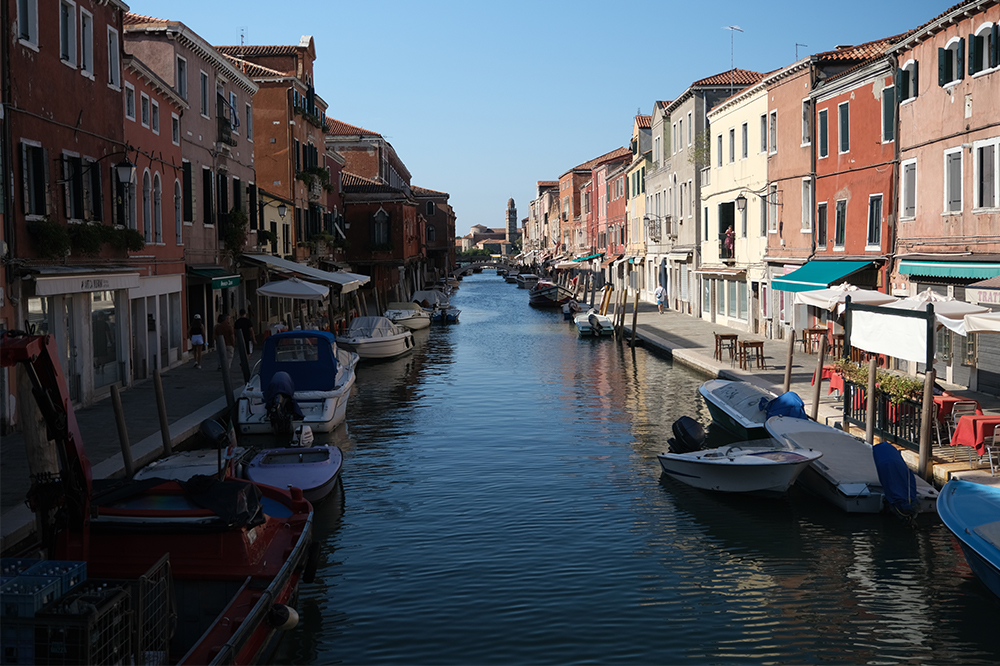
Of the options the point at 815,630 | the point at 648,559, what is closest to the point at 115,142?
the point at 648,559

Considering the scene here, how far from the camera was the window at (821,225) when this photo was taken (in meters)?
27.3

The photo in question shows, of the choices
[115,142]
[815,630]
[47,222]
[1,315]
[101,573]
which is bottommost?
[815,630]

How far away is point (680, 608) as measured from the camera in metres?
9.91

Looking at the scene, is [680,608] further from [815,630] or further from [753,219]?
[753,219]

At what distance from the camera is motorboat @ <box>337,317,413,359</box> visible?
3067 cm

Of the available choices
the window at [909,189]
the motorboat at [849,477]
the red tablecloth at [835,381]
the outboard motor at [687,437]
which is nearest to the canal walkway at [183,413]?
the red tablecloth at [835,381]

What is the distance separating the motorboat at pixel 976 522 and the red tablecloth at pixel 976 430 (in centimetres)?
164

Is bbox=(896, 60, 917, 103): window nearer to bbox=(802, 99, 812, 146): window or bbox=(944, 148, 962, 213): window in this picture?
bbox=(944, 148, 962, 213): window

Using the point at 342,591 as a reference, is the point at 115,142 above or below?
above

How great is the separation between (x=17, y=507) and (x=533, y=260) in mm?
134423

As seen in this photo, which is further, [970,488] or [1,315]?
[1,315]

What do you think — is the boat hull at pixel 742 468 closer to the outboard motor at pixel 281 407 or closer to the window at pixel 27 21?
Answer: the outboard motor at pixel 281 407

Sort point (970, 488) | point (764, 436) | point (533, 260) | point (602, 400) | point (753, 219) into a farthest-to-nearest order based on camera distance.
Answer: point (533, 260) → point (753, 219) → point (602, 400) → point (764, 436) → point (970, 488)

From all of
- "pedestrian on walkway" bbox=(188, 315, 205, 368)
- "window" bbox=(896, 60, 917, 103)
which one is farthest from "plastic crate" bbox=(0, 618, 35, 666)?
"window" bbox=(896, 60, 917, 103)
